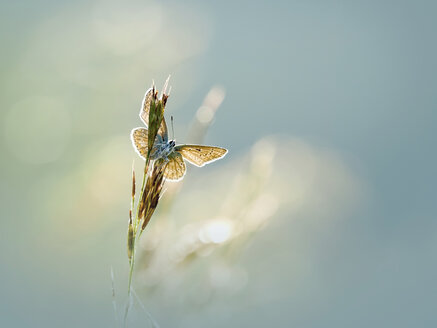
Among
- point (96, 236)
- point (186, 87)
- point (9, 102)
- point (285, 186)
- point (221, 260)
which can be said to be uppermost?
point (186, 87)

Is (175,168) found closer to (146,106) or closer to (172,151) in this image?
(172,151)

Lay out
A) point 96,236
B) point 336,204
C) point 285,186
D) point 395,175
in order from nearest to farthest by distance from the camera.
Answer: point 285,186, point 96,236, point 336,204, point 395,175

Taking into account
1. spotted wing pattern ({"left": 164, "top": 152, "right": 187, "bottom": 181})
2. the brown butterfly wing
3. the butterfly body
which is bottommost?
spotted wing pattern ({"left": 164, "top": 152, "right": 187, "bottom": 181})

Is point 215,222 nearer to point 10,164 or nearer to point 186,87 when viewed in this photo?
point 10,164

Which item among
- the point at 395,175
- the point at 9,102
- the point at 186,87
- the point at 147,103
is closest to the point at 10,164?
the point at 9,102

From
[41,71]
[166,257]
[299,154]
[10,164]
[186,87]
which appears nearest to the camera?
[166,257]

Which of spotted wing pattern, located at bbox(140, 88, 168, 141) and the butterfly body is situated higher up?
spotted wing pattern, located at bbox(140, 88, 168, 141)

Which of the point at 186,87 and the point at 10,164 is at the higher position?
the point at 186,87

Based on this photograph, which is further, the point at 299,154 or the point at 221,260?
the point at 299,154
